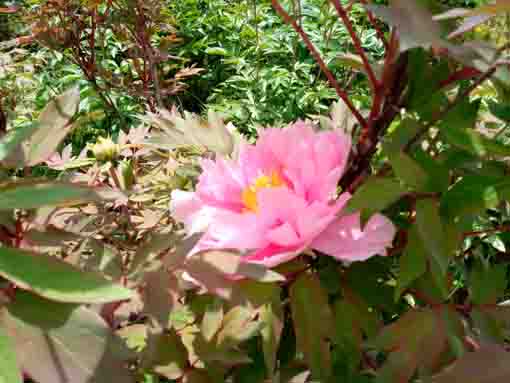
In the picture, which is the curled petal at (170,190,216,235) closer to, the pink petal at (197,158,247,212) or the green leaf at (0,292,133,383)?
the pink petal at (197,158,247,212)

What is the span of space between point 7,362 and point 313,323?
0.64 ft

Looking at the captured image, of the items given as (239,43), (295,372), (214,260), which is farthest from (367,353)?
(239,43)

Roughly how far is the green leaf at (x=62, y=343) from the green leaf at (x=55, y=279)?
21 mm

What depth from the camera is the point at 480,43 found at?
0.27m

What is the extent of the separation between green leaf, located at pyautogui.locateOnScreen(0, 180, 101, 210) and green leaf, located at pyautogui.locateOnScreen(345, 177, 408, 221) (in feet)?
0.52

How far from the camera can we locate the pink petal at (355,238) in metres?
0.32

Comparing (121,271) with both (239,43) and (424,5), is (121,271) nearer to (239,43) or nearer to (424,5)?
(424,5)

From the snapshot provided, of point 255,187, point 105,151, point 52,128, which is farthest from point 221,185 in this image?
point 105,151

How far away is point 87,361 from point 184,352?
0.47ft

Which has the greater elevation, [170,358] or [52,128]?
[52,128]

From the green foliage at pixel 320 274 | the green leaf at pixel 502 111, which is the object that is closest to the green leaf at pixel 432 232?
the green foliage at pixel 320 274

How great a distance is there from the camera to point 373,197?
1.02ft

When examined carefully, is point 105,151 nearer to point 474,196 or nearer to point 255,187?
point 255,187

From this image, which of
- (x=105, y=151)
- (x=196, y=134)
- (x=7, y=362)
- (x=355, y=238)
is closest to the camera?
(x=7, y=362)
